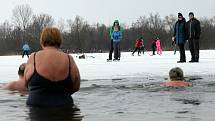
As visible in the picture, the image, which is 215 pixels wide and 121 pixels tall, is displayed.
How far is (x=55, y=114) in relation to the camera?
6020mm

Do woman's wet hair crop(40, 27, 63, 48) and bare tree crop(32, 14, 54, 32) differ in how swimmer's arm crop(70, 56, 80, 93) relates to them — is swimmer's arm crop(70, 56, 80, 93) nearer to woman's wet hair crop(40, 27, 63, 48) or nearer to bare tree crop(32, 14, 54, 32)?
woman's wet hair crop(40, 27, 63, 48)

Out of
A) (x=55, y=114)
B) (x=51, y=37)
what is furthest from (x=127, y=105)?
(x=51, y=37)

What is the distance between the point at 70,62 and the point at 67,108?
63 centimetres

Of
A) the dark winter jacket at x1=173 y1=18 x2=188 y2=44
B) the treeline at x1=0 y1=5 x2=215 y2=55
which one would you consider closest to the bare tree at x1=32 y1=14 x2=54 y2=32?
the treeline at x1=0 y1=5 x2=215 y2=55

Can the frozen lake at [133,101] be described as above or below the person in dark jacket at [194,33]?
below

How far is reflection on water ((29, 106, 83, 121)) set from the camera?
18.9 ft

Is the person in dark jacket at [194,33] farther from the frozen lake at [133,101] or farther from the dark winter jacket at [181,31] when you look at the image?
the frozen lake at [133,101]

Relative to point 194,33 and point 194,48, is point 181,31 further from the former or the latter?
point 194,48

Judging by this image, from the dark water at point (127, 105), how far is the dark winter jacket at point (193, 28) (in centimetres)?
737

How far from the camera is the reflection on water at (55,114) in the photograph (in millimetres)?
5770

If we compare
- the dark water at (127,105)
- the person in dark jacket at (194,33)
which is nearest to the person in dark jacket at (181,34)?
the person in dark jacket at (194,33)

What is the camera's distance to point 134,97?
8359mm

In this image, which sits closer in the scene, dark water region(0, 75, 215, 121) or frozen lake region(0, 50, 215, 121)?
dark water region(0, 75, 215, 121)

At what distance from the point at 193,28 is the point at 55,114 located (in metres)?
12.5
